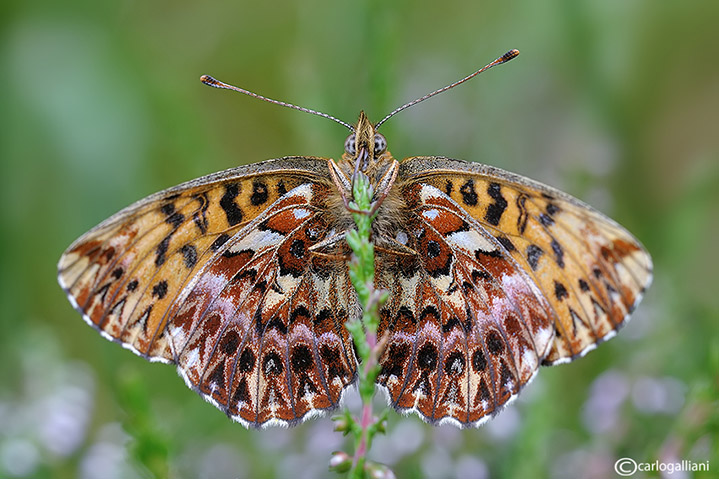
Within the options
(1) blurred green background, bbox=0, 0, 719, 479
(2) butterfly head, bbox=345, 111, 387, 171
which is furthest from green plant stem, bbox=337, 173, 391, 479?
(2) butterfly head, bbox=345, 111, 387, 171

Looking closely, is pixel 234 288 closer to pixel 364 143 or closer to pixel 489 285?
pixel 364 143

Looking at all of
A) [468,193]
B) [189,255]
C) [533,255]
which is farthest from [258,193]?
[533,255]

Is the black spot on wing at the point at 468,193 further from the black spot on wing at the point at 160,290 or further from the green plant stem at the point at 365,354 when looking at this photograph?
the black spot on wing at the point at 160,290

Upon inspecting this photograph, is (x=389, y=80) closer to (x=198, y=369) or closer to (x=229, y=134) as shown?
(x=198, y=369)

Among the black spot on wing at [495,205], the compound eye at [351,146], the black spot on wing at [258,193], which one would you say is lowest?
the black spot on wing at [495,205]

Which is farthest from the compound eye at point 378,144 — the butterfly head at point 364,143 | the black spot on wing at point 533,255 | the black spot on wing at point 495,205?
the black spot on wing at point 533,255

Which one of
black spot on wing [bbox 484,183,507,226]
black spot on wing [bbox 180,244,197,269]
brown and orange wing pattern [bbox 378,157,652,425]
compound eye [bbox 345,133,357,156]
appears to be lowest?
brown and orange wing pattern [bbox 378,157,652,425]

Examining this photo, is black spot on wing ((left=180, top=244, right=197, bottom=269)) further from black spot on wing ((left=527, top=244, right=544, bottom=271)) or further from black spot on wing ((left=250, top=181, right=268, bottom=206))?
black spot on wing ((left=527, top=244, right=544, bottom=271))

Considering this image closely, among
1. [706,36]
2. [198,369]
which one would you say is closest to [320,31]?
[198,369]
